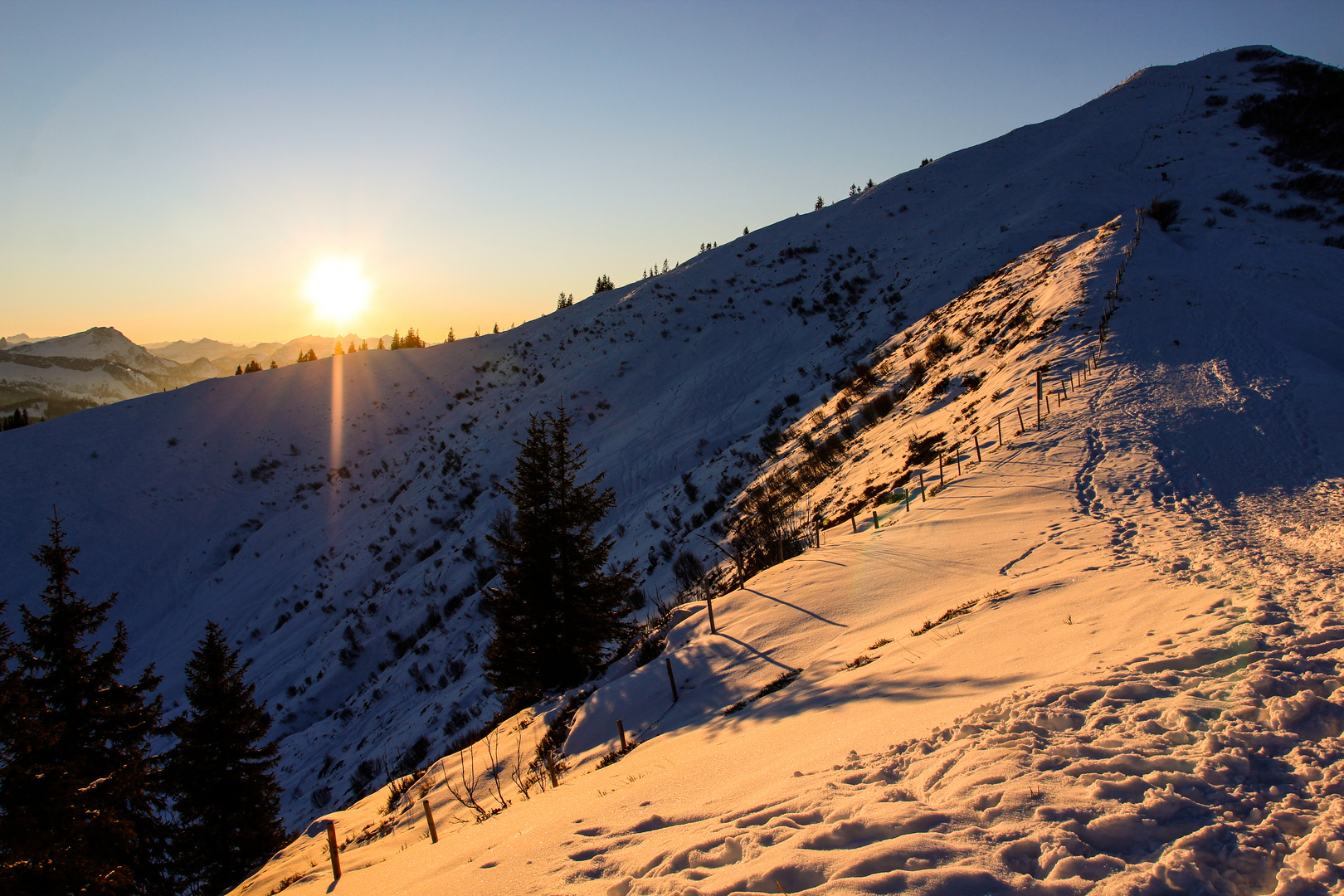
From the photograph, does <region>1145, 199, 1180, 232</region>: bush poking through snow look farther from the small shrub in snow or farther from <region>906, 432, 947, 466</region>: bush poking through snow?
<region>906, 432, 947, 466</region>: bush poking through snow

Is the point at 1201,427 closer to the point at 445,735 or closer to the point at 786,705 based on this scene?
the point at 786,705

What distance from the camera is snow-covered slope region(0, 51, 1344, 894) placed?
4.52 m

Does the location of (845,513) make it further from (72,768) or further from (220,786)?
(220,786)

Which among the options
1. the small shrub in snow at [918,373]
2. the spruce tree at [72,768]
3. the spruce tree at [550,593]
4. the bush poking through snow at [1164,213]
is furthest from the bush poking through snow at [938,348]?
the spruce tree at [72,768]

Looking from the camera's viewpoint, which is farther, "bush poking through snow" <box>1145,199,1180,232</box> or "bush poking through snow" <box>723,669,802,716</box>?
"bush poking through snow" <box>1145,199,1180,232</box>

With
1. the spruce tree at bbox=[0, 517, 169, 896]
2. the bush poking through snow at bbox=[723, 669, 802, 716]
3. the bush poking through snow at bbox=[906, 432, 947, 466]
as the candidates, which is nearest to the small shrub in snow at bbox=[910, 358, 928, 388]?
the bush poking through snow at bbox=[906, 432, 947, 466]

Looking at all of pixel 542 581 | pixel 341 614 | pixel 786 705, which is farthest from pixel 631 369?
pixel 786 705

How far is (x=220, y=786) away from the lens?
14.3 meters

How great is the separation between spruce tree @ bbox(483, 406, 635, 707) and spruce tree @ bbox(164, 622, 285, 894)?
6160 millimetres

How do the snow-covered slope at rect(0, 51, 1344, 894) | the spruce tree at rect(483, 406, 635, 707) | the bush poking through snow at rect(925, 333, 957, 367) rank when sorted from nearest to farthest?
the snow-covered slope at rect(0, 51, 1344, 894) < the spruce tree at rect(483, 406, 635, 707) < the bush poking through snow at rect(925, 333, 957, 367)

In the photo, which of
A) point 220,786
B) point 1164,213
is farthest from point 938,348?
point 220,786

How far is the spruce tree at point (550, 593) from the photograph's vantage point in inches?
553

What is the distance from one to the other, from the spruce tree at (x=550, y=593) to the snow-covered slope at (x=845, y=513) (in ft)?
6.71

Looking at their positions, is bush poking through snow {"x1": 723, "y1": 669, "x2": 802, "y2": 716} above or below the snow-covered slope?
below
